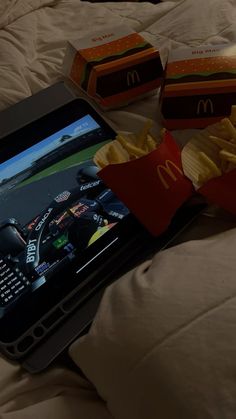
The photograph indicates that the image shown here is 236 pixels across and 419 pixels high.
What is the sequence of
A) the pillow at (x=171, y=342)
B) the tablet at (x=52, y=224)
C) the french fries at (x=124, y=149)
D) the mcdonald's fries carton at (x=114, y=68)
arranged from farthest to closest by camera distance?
the mcdonald's fries carton at (x=114, y=68)
the french fries at (x=124, y=149)
the tablet at (x=52, y=224)
the pillow at (x=171, y=342)

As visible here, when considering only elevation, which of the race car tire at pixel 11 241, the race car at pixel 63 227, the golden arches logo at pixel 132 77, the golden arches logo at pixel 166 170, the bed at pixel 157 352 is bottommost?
the bed at pixel 157 352

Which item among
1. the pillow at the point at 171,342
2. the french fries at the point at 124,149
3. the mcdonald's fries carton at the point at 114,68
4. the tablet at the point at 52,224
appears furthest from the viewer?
the mcdonald's fries carton at the point at 114,68

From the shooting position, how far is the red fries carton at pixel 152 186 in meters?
0.77

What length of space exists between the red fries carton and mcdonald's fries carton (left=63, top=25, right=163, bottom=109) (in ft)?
0.80

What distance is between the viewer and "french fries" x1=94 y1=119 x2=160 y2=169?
0.81 meters

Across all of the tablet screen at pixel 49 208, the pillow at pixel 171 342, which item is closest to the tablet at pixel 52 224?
the tablet screen at pixel 49 208

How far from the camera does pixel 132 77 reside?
98cm

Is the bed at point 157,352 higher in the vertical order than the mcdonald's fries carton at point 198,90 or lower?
lower

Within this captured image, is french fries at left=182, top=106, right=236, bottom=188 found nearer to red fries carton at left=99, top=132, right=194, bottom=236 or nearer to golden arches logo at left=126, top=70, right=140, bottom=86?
red fries carton at left=99, top=132, right=194, bottom=236

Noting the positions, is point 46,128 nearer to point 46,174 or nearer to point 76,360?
point 46,174

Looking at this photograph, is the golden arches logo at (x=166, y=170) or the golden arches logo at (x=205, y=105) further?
the golden arches logo at (x=205, y=105)

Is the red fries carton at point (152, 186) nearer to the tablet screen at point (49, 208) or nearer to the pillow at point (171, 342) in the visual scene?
the tablet screen at point (49, 208)

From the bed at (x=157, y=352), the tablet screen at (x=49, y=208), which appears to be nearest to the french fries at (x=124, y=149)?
the tablet screen at (x=49, y=208)

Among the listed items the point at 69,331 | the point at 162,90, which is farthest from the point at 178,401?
the point at 162,90
